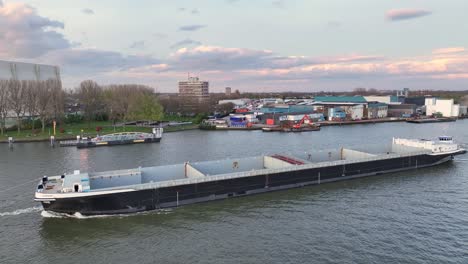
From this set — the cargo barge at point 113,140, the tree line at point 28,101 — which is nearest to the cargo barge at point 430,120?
the cargo barge at point 113,140

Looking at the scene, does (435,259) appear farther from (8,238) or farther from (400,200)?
(8,238)

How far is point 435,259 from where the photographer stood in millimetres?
14039

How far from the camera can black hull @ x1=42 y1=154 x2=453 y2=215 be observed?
18.5 m

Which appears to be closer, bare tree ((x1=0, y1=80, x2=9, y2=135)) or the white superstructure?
the white superstructure

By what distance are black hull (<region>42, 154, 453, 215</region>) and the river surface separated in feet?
1.75

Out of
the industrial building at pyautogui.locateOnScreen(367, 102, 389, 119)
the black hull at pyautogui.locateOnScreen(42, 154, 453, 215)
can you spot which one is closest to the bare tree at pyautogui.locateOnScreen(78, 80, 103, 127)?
the black hull at pyautogui.locateOnScreen(42, 154, 453, 215)

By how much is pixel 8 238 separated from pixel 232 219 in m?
10.6

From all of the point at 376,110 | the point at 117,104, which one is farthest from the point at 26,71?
the point at 376,110

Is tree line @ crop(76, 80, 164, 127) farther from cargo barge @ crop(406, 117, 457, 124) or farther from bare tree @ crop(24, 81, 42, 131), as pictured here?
cargo barge @ crop(406, 117, 457, 124)

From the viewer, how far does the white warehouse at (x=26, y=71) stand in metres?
62.9

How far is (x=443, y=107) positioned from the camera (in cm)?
9544

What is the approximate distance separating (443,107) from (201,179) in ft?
314

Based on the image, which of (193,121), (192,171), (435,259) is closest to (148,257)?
(192,171)

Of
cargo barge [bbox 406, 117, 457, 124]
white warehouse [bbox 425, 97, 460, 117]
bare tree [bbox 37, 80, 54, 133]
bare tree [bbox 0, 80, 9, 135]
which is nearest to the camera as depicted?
bare tree [bbox 0, 80, 9, 135]
